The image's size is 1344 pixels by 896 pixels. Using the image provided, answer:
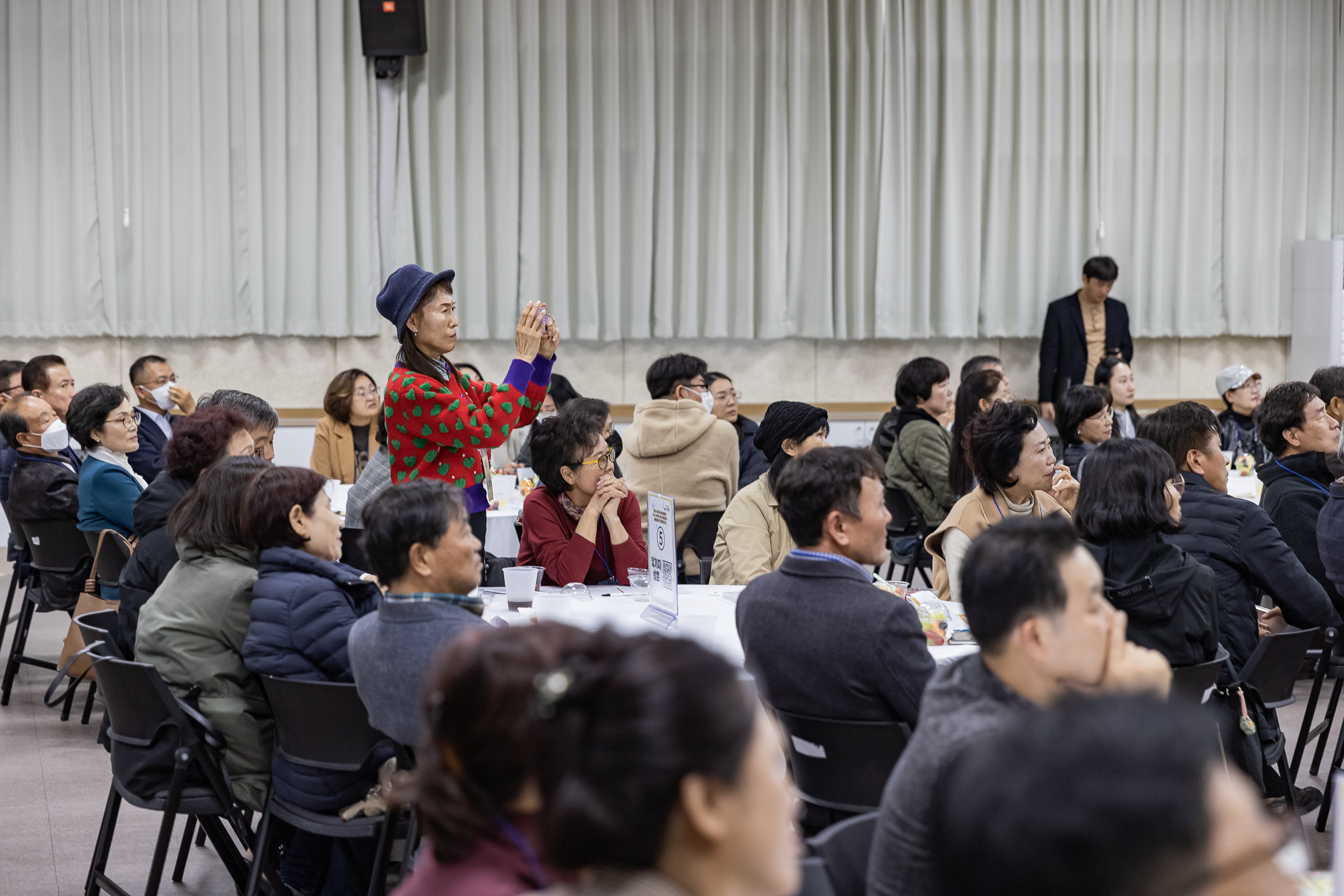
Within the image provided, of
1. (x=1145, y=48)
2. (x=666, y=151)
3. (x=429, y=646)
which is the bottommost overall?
(x=429, y=646)

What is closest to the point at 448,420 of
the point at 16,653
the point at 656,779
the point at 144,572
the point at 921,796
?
the point at 144,572

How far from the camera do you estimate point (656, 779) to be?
3.50ft

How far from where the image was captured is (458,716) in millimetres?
1294

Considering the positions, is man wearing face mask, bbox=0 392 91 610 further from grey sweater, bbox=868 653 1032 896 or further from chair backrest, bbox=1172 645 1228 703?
grey sweater, bbox=868 653 1032 896

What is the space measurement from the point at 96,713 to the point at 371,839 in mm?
2684

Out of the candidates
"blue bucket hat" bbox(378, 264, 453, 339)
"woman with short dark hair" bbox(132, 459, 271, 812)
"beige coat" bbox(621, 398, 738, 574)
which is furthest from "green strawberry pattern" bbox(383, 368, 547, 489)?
"beige coat" bbox(621, 398, 738, 574)

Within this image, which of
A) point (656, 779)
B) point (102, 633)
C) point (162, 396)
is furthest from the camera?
point (162, 396)

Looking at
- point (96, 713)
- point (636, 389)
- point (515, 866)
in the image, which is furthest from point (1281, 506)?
point (636, 389)

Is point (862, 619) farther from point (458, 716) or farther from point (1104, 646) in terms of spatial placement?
point (458, 716)

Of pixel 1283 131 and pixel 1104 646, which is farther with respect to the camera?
pixel 1283 131

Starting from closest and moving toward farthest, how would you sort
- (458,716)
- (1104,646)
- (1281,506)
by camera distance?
(458,716) → (1104,646) → (1281,506)

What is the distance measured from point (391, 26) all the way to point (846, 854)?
7.58 m

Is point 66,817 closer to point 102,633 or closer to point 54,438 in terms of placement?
point 102,633

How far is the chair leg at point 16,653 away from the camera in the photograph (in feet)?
17.3
